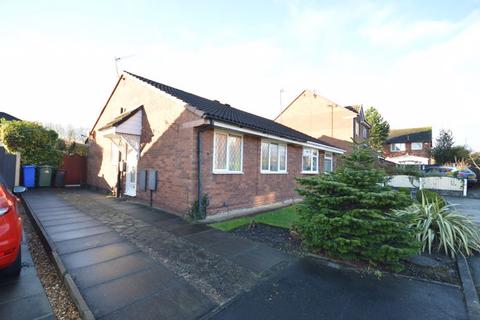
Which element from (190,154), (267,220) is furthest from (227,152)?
(267,220)

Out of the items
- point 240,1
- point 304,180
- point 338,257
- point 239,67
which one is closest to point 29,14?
point 240,1

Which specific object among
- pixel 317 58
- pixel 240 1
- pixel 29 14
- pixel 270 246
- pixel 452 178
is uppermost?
pixel 240 1

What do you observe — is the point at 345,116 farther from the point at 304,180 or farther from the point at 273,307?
the point at 273,307

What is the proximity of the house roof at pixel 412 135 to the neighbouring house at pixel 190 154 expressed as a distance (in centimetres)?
3634

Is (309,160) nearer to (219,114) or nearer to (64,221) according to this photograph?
(219,114)

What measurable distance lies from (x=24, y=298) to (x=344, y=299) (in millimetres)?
4158

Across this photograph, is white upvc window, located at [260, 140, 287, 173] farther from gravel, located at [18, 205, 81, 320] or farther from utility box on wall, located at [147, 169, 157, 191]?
gravel, located at [18, 205, 81, 320]

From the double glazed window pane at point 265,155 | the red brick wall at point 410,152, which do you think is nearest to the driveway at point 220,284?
the double glazed window pane at point 265,155

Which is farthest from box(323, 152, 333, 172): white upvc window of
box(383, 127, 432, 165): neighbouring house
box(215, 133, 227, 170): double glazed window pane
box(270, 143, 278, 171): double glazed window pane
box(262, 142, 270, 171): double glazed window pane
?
box(383, 127, 432, 165): neighbouring house

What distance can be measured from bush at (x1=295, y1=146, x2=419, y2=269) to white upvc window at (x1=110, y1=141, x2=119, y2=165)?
9.83 metres

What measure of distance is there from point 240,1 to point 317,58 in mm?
4211

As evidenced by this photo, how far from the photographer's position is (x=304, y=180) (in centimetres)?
484

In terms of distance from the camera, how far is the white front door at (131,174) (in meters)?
9.86

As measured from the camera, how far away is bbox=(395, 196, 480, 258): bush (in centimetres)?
481
